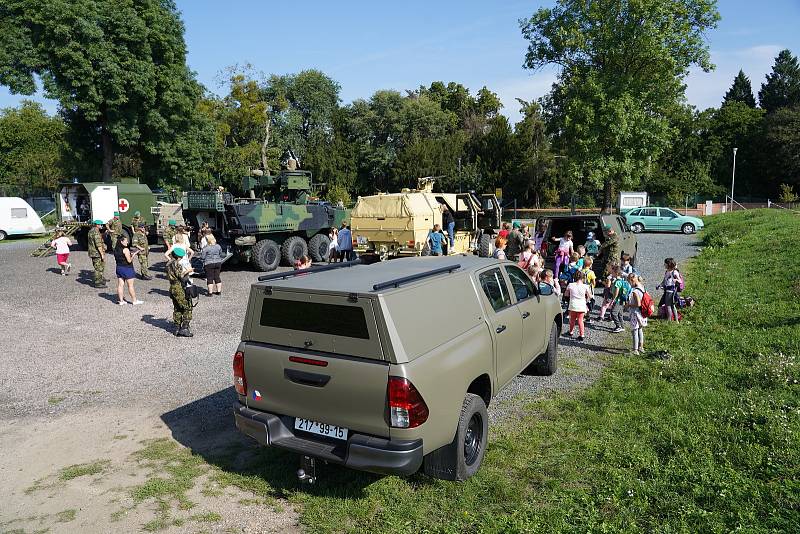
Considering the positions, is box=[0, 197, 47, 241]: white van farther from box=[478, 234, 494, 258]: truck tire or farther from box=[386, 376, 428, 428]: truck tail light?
box=[386, 376, 428, 428]: truck tail light

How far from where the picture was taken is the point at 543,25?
33688mm

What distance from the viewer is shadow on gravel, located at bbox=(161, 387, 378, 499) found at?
15.5 feet

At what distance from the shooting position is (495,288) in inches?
228

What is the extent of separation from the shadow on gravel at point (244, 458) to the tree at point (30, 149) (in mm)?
40514

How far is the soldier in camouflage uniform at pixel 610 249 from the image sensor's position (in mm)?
11383

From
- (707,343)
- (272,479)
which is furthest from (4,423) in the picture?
(707,343)

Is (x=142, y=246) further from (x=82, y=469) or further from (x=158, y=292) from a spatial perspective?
(x=82, y=469)

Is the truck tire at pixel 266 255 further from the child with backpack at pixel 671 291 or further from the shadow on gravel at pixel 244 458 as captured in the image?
the child with backpack at pixel 671 291

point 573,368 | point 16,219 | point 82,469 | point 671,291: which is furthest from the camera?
point 16,219

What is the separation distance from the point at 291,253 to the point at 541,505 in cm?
1376

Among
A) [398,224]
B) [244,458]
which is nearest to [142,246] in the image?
[398,224]

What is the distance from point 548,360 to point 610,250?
16.7 feet

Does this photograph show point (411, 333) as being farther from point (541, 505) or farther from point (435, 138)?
point (435, 138)

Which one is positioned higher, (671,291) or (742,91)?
(742,91)
